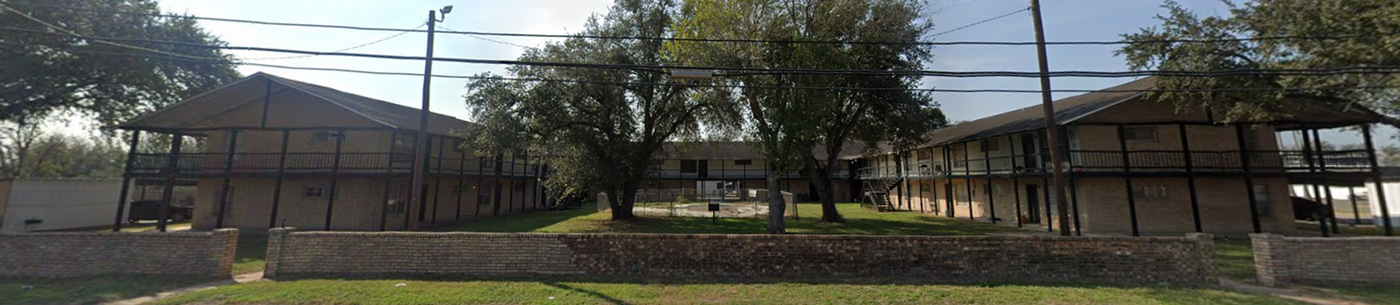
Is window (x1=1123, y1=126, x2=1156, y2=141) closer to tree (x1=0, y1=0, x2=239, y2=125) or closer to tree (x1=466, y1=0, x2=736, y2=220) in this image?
tree (x1=466, y1=0, x2=736, y2=220)

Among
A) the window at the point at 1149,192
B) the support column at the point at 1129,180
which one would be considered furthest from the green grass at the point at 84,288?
the window at the point at 1149,192

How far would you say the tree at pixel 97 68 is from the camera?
16.6m

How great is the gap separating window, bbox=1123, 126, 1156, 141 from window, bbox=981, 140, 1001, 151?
4296mm

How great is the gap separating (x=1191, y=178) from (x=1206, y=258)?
11087 mm

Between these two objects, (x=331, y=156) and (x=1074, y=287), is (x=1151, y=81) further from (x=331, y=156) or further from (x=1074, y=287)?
(x=331, y=156)

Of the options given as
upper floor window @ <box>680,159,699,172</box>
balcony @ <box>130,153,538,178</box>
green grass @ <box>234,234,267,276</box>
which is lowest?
green grass @ <box>234,234,267,276</box>

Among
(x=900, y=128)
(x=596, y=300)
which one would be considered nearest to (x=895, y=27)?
(x=900, y=128)

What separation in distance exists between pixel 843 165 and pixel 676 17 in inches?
1103

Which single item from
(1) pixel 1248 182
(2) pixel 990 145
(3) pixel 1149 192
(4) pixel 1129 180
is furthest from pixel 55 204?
(1) pixel 1248 182

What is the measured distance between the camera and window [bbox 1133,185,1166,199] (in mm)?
Result: 15805

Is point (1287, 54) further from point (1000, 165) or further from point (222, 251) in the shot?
point (222, 251)

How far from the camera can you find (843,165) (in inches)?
1604

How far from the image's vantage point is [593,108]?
1798 centimetres

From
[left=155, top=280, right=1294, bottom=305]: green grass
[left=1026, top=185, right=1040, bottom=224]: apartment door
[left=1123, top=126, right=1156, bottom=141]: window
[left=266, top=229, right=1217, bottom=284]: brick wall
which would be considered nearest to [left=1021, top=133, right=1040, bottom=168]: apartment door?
[left=1026, top=185, right=1040, bottom=224]: apartment door
